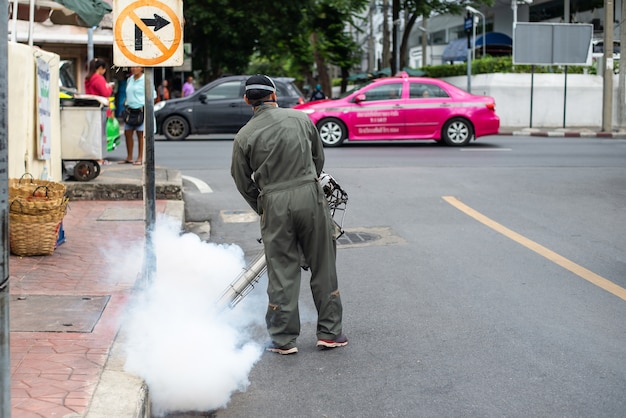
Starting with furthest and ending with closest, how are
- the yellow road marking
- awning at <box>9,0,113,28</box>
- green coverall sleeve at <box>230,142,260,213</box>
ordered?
awning at <box>9,0,113,28</box> → the yellow road marking → green coverall sleeve at <box>230,142,260,213</box>

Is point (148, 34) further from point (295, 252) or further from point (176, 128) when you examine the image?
point (176, 128)

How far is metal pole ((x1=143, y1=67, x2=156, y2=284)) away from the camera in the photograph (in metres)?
6.21

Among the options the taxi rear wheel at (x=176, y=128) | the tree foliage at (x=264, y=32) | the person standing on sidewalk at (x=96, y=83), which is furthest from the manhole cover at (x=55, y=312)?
the tree foliage at (x=264, y=32)

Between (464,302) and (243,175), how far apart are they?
2.09m

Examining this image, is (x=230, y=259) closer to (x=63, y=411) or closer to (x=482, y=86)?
(x=63, y=411)

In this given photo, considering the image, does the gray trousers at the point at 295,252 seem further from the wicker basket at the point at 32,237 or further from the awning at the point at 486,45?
the awning at the point at 486,45

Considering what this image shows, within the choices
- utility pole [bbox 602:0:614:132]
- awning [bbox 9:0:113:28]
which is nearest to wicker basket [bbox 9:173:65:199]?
awning [bbox 9:0:113:28]

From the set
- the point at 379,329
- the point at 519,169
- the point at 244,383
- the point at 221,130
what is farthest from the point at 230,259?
the point at 221,130

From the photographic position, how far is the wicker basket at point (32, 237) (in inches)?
289

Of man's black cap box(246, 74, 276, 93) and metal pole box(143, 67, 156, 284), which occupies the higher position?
man's black cap box(246, 74, 276, 93)

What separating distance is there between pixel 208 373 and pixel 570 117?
27597 millimetres

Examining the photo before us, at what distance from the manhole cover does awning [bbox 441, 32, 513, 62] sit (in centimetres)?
3875

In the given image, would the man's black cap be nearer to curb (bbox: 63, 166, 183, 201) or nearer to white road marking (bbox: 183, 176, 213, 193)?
curb (bbox: 63, 166, 183, 201)

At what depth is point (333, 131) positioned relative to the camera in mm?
18938
